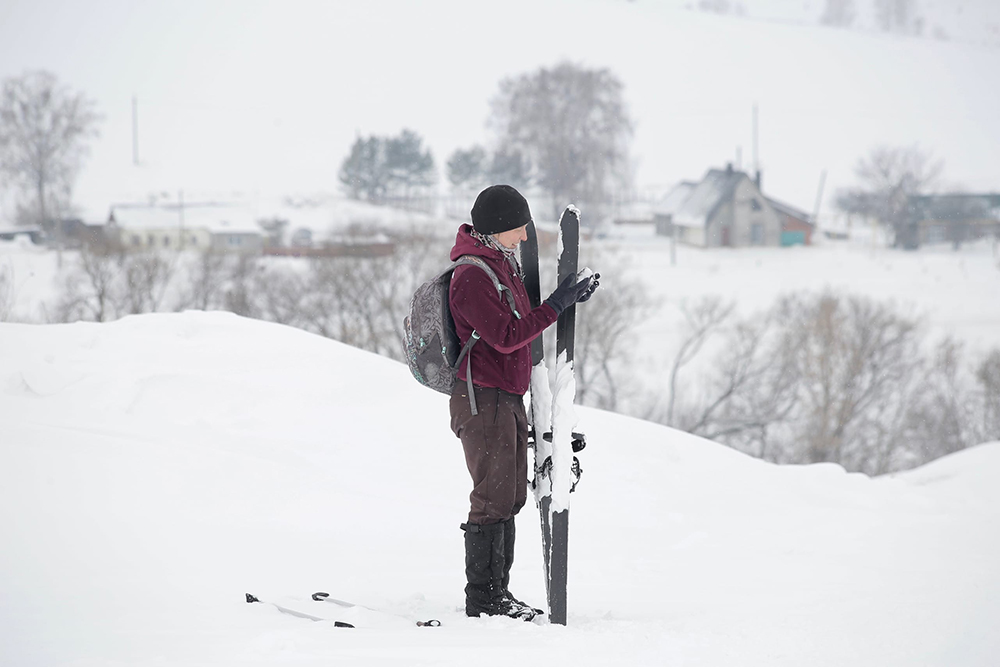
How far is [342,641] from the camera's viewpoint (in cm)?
226

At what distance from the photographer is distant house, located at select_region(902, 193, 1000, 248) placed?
3797 centimetres

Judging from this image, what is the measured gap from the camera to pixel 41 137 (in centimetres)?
3181

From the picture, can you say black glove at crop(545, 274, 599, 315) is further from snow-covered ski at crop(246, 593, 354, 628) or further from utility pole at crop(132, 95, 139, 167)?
utility pole at crop(132, 95, 139, 167)

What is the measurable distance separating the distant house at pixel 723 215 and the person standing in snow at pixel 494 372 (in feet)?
115

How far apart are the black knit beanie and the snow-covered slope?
4.13 ft

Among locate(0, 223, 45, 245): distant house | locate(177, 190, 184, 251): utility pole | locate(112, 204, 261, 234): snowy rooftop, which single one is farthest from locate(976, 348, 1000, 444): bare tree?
locate(0, 223, 45, 245): distant house

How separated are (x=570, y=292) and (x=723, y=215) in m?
36.1

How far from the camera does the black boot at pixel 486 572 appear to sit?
2.71m

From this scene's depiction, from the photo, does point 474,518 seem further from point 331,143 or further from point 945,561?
point 331,143

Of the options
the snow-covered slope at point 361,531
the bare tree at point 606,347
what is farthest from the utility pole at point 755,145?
the snow-covered slope at point 361,531

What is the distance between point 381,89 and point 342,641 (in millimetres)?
58170

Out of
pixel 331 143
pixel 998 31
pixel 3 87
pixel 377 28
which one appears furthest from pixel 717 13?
pixel 3 87

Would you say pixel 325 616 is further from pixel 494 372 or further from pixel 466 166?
pixel 466 166

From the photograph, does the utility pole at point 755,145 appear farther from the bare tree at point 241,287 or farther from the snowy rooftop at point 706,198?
the bare tree at point 241,287
